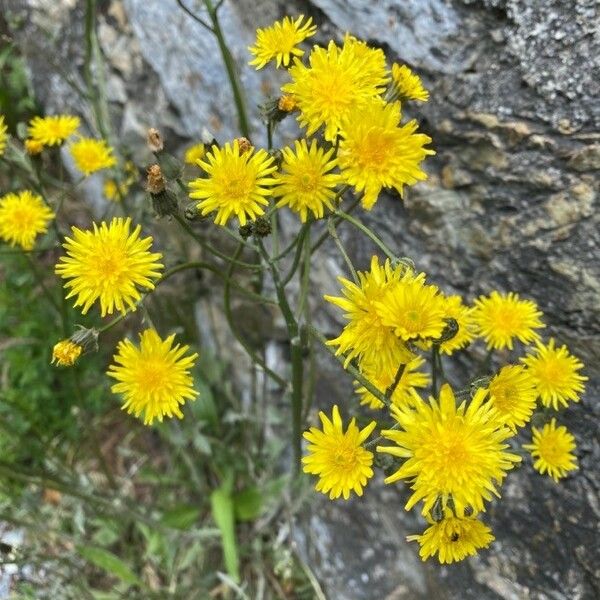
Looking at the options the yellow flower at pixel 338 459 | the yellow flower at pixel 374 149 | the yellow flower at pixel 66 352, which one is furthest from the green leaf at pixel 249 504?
the yellow flower at pixel 374 149

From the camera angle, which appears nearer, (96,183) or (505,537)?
(505,537)

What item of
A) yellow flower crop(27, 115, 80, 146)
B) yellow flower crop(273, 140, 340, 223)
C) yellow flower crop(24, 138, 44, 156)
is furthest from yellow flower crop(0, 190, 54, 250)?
yellow flower crop(273, 140, 340, 223)

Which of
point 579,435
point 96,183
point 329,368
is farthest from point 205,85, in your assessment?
point 579,435

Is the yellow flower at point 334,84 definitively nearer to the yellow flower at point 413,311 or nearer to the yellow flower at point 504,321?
the yellow flower at point 413,311

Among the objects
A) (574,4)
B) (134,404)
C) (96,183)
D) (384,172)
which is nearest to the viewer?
(384,172)

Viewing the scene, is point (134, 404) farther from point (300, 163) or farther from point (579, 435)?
point (579, 435)

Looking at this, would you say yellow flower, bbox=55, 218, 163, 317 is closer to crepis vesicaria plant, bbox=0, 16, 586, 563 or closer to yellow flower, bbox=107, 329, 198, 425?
crepis vesicaria plant, bbox=0, 16, 586, 563
